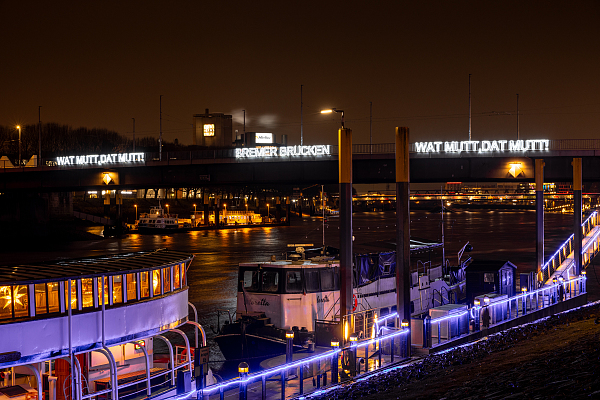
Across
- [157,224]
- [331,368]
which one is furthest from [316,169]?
[157,224]

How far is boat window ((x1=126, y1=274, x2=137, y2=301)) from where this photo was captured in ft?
47.4

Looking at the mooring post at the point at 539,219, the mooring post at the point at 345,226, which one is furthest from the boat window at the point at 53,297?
the mooring post at the point at 539,219

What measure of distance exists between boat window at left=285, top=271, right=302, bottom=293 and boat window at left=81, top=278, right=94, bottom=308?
9.98 meters

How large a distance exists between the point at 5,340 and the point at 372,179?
1667 inches

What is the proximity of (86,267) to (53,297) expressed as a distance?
4.48 feet

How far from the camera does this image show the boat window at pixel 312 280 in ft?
75.0

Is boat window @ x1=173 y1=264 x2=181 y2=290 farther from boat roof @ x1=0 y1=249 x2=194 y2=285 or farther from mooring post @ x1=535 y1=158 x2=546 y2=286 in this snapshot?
mooring post @ x1=535 y1=158 x2=546 y2=286

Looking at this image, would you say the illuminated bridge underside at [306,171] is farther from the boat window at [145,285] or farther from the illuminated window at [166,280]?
the boat window at [145,285]

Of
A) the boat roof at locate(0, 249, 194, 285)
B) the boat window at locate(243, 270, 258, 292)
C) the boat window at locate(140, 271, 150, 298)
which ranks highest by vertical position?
the boat roof at locate(0, 249, 194, 285)

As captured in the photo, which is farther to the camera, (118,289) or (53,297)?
(118,289)

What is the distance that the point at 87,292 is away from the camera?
1368cm

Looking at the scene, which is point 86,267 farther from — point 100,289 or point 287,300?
point 287,300

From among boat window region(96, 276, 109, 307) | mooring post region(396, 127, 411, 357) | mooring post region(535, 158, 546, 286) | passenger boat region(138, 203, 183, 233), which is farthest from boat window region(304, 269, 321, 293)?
passenger boat region(138, 203, 183, 233)

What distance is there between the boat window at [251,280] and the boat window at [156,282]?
813cm
